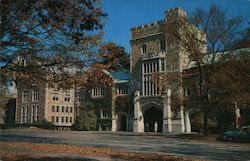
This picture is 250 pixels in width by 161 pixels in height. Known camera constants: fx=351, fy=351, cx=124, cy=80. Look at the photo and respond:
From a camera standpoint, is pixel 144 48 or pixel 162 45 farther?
pixel 144 48

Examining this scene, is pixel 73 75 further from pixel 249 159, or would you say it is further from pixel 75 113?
pixel 75 113

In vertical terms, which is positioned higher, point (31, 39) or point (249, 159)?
point (31, 39)

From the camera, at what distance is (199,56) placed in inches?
1246

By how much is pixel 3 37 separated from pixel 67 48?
2699 millimetres

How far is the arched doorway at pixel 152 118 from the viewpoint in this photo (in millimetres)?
52281

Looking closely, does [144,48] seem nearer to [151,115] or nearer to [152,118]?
[151,115]

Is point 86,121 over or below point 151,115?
below

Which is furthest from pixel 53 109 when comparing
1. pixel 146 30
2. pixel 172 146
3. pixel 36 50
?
pixel 36 50

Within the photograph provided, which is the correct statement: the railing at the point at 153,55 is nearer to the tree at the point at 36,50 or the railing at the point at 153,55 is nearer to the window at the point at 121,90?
the window at the point at 121,90

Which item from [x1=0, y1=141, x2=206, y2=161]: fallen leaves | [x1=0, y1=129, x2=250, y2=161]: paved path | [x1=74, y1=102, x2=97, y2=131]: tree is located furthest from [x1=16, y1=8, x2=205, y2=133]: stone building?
[x1=0, y1=141, x2=206, y2=161]: fallen leaves

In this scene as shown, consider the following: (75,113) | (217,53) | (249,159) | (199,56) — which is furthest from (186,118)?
(249,159)

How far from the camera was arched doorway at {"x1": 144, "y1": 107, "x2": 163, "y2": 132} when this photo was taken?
5228cm

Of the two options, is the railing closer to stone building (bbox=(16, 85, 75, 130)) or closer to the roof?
the roof

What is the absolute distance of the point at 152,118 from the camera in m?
53.4
